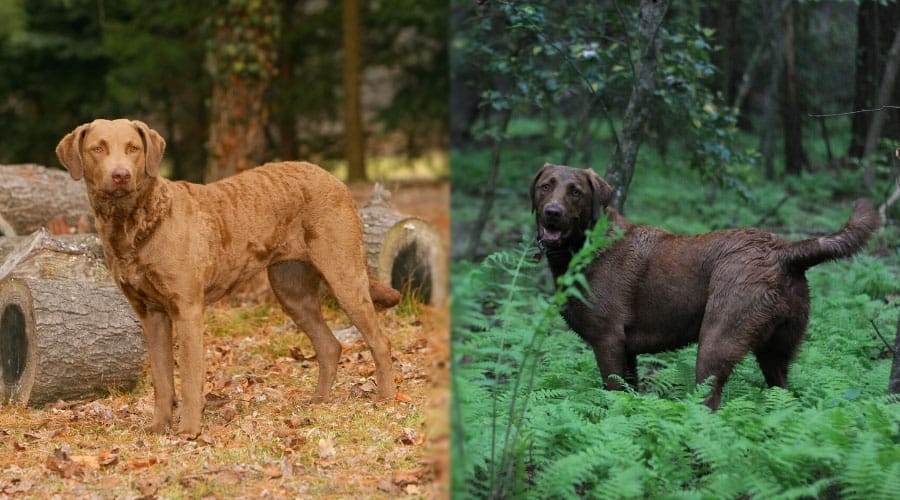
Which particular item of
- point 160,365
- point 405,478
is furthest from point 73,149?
point 405,478

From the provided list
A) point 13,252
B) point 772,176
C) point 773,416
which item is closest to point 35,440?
point 13,252

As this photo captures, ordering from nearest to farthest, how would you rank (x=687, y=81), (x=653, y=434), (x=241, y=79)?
(x=653, y=434)
(x=687, y=81)
(x=241, y=79)

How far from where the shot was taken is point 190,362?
6.06 m

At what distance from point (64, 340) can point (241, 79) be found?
6698 mm

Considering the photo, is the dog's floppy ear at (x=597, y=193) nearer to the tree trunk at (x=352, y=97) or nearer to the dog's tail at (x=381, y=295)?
the dog's tail at (x=381, y=295)

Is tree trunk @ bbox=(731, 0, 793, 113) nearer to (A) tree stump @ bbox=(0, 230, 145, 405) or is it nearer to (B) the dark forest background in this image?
(B) the dark forest background

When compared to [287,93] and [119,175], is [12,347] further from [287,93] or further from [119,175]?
[287,93]

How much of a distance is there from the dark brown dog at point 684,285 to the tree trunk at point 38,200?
609 centimetres

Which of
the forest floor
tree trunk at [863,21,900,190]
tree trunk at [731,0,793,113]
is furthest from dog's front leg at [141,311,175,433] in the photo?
tree trunk at [731,0,793,113]

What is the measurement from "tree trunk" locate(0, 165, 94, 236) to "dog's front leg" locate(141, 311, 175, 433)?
14.8 ft

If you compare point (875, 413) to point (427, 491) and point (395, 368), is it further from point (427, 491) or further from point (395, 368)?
point (395, 368)

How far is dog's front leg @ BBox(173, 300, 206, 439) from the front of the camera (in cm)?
603

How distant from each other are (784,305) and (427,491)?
2391mm

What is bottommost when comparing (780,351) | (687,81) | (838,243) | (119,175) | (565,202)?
(780,351)
